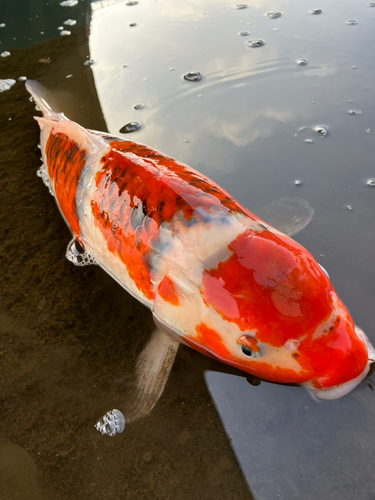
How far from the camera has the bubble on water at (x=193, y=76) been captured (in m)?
2.79

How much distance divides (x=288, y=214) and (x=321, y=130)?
742 millimetres

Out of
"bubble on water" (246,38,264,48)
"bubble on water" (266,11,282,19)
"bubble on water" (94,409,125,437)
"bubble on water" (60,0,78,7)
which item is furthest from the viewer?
"bubble on water" (60,0,78,7)

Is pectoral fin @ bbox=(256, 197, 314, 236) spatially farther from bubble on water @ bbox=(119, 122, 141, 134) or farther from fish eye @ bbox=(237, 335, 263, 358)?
bubble on water @ bbox=(119, 122, 141, 134)

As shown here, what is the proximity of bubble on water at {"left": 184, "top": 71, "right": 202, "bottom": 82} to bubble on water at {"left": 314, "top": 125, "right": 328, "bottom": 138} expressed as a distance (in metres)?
1.00

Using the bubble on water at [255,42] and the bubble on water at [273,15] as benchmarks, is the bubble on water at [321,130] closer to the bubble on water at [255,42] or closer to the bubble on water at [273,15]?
the bubble on water at [255,42]

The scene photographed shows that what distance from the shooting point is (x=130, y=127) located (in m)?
2.50

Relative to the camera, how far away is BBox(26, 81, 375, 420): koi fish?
114cm

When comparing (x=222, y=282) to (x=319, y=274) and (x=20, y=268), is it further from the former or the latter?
(x=20, y=268)

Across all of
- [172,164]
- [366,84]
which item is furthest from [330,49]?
[172,164]

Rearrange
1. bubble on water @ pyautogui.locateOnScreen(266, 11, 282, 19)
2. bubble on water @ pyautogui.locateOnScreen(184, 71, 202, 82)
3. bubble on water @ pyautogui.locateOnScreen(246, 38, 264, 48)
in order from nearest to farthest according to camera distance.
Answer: bubble on water @ pyautogui.locateOnScreen(184, 71, 202, 82), bubble on water @ pyautogui.locateOnScreen(246, 38, 264, 48), bubble on water @ pyautogui.locateOnScreen(266, 11, 282, 19)

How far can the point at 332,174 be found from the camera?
198 cm

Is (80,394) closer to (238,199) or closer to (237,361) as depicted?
(237,361)

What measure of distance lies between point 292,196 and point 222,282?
0.89 m

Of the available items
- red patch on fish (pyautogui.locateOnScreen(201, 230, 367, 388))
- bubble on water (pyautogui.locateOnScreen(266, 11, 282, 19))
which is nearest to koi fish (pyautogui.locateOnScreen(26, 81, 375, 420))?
red patch on fish (pyautogui.locateOnScreen(201, 230, 367, 388))
